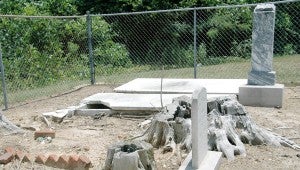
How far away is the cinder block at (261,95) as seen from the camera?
747cm

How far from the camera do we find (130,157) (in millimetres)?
4066

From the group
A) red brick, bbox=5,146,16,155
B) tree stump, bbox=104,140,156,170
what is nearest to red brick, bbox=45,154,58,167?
red brick, bbox=5,146,16,155

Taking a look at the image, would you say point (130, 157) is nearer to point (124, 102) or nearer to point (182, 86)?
point (124, 102)

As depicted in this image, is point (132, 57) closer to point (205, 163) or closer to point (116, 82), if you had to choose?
point (116, 82)

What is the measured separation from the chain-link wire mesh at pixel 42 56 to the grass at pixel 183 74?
27 millimetres

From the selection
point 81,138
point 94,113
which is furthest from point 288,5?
point 81,138

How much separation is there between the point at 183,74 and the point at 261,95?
4.50m

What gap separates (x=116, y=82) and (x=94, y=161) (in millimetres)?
6207

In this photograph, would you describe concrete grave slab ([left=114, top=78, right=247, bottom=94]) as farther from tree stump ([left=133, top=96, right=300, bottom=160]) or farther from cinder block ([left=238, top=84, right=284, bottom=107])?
tree stump ([left=133, top=96, right=300, bottom=160])

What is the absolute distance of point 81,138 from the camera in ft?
20.0

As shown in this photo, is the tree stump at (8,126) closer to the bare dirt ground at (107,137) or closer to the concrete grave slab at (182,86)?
the bare dirt ground at (107,137)

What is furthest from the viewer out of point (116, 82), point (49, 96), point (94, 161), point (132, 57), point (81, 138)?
point (132, 57)

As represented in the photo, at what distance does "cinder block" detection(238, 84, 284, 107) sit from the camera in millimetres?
7469

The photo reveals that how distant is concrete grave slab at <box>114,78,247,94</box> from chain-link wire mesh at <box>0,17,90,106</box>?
2.34 meters
